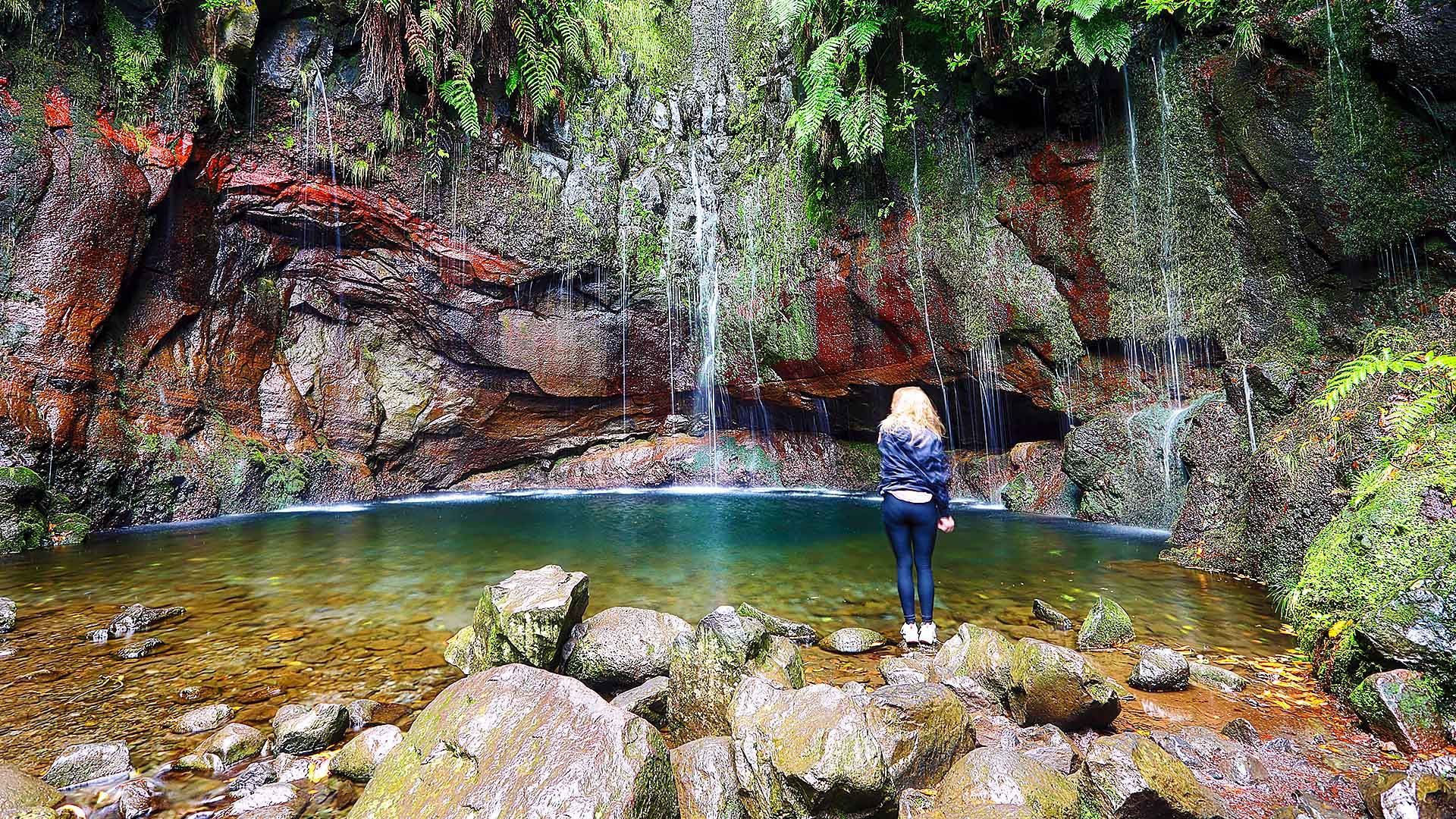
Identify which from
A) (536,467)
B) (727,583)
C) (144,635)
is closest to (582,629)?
(727,583)

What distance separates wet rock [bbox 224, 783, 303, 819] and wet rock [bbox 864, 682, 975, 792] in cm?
242

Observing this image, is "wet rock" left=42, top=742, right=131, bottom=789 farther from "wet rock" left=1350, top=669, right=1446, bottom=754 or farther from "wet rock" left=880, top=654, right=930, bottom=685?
"wet rock" left=1350, top=669, right=1446, bottom=754

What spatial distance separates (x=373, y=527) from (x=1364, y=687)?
36.8 ft

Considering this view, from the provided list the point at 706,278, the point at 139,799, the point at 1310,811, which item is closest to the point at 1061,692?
the point at 1310,811

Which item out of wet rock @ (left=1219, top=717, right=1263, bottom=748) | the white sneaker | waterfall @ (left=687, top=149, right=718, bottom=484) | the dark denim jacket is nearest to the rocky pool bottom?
wet rock @ (left=1219, top=717, right=1263, bottom=748)

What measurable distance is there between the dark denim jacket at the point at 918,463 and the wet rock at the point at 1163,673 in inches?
55.3

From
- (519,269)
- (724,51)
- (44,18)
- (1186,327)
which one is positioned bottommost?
(1186,327)

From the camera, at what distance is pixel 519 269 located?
46.7 feet

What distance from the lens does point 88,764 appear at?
2.73 m

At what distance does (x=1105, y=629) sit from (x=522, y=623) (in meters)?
3.93

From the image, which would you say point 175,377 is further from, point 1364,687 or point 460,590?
point 1364,687

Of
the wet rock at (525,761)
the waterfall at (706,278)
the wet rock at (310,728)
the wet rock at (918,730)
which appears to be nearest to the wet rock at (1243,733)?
the wet rock at (918,730)

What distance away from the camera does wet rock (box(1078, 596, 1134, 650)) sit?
4141mm

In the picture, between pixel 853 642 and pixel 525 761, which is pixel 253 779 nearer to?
pixel 525 761
